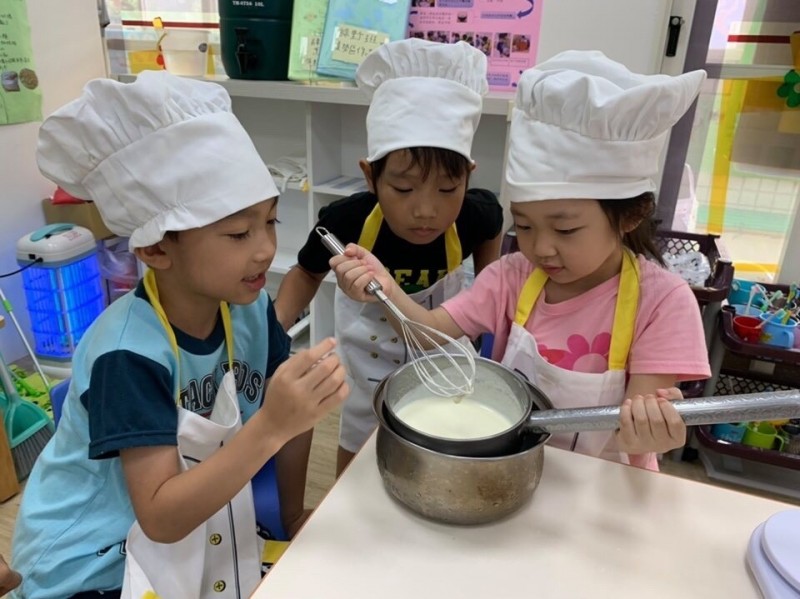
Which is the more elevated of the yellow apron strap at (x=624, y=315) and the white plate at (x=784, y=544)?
the yellow apron strap at (x=624, y=315)

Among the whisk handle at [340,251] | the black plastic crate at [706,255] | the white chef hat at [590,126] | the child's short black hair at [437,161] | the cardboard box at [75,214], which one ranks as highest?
the white chef hat at [590,126]

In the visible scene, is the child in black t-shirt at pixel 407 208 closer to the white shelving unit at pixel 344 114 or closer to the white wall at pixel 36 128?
the white shelving unit at pixel 344 114

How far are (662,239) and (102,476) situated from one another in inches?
65.1

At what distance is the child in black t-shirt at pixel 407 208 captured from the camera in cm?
107

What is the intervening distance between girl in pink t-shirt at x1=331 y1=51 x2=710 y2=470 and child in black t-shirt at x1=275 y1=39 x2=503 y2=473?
0.55 ft

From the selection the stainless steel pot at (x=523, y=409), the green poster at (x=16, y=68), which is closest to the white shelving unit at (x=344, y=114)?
the green poster at (x=16, y=68)

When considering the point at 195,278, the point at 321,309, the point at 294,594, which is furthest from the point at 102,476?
the point at 321,309

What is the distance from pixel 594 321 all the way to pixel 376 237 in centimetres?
48

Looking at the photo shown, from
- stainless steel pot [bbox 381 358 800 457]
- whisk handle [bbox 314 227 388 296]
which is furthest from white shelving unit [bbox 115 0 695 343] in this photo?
stainless steel pot [bbox 381 358 800 457]

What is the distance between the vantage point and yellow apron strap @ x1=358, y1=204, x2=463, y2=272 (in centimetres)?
124

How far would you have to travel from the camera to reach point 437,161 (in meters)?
1.07

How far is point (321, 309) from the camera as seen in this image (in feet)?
7.63

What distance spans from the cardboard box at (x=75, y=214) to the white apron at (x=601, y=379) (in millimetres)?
1968

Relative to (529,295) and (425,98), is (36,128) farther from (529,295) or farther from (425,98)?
(529,295)
